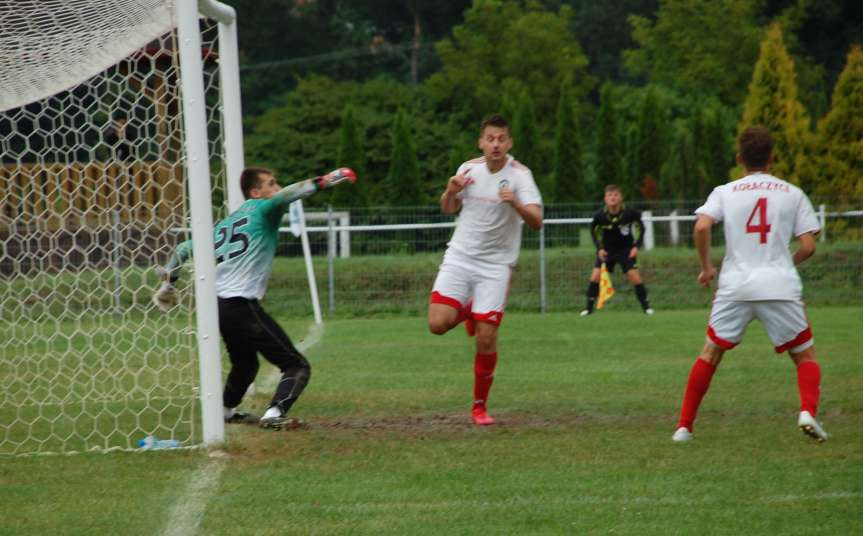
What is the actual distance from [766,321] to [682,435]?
0.85m

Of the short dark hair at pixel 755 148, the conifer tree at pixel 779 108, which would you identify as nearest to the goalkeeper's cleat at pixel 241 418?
the short dark hair at pixel 755 148

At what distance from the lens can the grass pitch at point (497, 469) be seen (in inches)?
235

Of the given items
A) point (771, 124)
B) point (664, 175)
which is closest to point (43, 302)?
point (771, 124)

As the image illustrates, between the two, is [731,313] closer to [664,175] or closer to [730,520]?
[730,520]

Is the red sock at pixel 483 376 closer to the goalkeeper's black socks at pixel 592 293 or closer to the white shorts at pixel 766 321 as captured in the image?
the white shorts at pixel 766 321

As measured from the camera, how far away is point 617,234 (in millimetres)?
19016

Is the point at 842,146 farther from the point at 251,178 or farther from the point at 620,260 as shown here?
the point at 251,178

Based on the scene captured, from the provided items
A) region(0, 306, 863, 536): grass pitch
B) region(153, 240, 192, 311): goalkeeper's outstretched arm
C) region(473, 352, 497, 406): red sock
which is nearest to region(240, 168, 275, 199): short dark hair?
region(153, 240, 192, 311): goalkeeper's outstretched arm

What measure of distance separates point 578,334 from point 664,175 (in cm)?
2027

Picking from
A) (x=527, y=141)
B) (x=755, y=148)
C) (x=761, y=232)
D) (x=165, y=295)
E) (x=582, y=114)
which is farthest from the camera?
(x=582, y=114)

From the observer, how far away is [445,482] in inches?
269

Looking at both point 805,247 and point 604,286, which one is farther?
point 604,286

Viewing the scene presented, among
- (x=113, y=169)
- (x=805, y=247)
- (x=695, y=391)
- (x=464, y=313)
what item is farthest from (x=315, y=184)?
(x=805, y=247)

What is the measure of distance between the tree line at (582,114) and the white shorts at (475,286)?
16133mm
